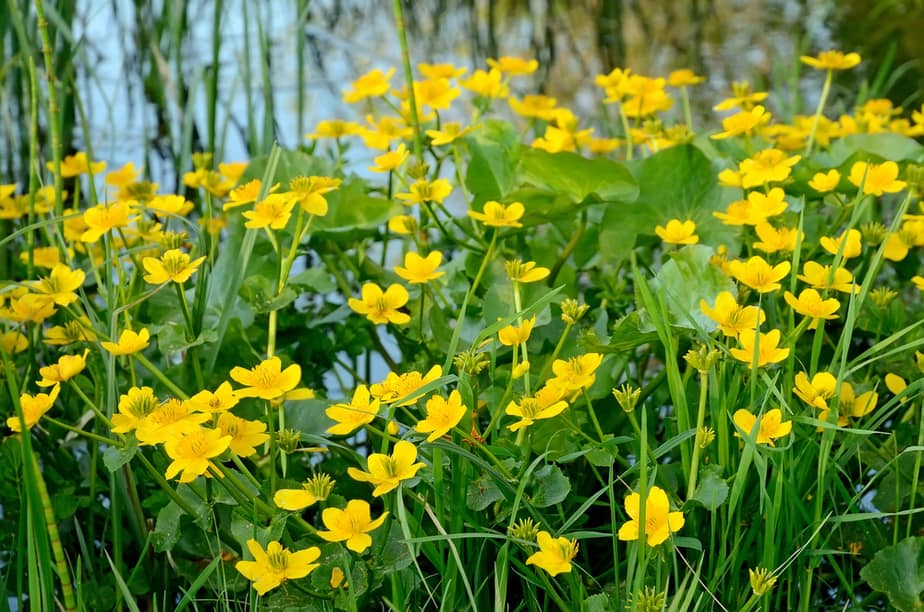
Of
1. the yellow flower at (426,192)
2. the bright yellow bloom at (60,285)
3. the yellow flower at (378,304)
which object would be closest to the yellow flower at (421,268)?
the yellow flower at (378,304)

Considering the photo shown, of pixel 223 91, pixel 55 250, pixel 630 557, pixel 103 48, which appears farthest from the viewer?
pixel 103 48

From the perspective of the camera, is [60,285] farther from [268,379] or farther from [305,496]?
[305,496]

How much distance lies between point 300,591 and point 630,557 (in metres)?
0.33

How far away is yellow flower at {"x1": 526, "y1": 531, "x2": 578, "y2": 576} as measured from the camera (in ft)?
3.48

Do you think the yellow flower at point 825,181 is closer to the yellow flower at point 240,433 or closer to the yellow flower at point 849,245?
the yellow flower at point 849,245

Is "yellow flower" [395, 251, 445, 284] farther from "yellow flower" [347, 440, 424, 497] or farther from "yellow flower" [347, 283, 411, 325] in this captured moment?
"yellow flower" [347, 440, 424, 497]

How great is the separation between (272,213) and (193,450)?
0.37 metres

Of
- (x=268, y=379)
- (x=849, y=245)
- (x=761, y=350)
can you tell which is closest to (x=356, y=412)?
(x=268, y=379)

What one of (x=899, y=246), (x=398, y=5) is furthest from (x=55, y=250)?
(x=899, y=246)

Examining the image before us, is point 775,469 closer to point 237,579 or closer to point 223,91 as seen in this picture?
point 237,579

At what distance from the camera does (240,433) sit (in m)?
1.16

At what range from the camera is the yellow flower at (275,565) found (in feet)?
3.48

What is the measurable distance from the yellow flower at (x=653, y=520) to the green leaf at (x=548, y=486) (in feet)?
0.30

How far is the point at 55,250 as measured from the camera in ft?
5.49
